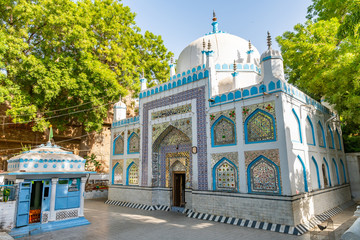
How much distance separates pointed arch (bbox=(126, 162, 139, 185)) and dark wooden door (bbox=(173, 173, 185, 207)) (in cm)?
231

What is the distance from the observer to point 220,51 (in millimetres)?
12664

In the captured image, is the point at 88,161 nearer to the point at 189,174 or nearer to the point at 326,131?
the point at 189,174

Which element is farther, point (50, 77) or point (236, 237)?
point (50, 77)

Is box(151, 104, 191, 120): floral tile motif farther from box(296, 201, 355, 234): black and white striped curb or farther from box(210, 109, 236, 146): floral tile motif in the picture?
box(296, 201, 355, 234): black and white striped curb

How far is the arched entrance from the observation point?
1044 centimetres

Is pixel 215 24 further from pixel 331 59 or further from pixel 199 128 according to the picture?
pixel 199 128

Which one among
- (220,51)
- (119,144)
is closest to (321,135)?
(220,51)

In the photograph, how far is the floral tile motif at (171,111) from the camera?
33.6ft

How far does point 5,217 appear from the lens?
22.2 ft

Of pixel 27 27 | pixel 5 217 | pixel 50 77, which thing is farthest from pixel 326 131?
pixel 27 27

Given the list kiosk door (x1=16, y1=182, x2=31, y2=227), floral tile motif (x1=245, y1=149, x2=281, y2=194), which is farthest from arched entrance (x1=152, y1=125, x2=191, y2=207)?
kiosk door (x1=16, y1=182, x2=31, y2=227)

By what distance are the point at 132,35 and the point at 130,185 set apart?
12.6 metres

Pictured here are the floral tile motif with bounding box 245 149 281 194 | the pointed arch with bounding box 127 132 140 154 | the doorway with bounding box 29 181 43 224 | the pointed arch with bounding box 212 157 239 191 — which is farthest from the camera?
the pointed arch with bounding box 127 132 140 154

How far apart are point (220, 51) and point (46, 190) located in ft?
33.7
